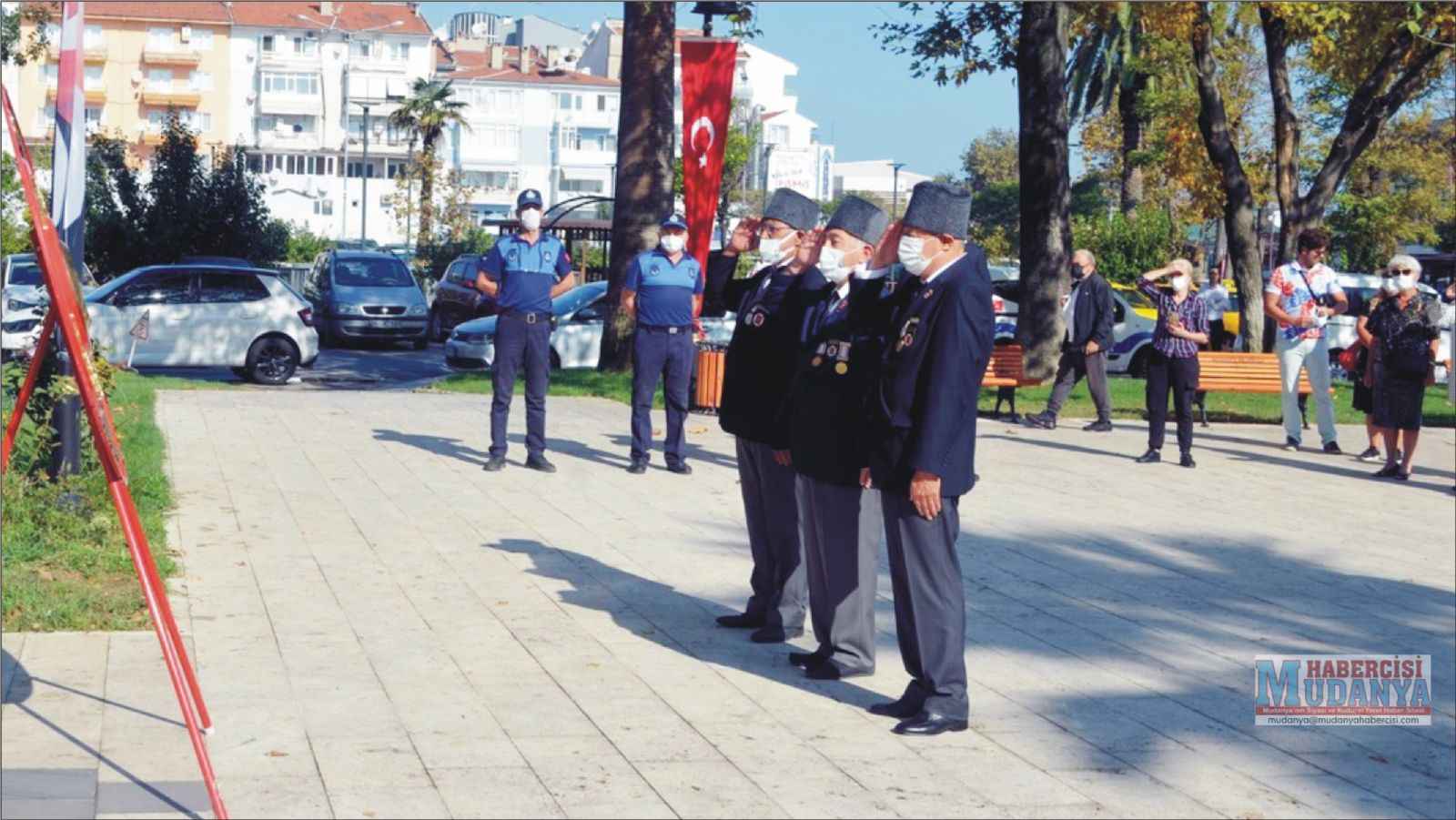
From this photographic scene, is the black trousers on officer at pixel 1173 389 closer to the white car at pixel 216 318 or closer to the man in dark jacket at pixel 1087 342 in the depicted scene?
the man in dark jacket at pixel 1087 342

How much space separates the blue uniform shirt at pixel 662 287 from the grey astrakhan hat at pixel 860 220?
18.6 feet

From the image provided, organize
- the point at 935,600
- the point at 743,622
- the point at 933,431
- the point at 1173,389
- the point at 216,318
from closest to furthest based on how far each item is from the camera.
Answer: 1. the point at 933,431
2. the point at 935,600
3. the point at 743,622
4. the point at 1173,389
5. the point at 216,318

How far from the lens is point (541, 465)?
13.7m

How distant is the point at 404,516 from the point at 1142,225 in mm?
36142

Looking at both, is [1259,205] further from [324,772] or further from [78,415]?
[324,772]

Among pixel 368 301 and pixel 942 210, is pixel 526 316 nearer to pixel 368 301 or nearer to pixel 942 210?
pixel 942 210

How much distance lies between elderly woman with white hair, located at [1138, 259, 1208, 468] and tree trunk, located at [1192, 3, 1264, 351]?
1164 centimetres

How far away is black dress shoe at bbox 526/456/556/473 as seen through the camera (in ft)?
44.9

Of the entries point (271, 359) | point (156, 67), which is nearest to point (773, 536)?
point (271, 359)

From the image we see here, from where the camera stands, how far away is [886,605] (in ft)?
30.1

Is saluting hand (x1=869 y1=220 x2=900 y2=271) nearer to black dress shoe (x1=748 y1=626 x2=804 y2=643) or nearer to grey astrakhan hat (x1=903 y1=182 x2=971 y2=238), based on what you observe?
grey astrakhan hat (x1=903 y1=182 x2=971 y2=238)

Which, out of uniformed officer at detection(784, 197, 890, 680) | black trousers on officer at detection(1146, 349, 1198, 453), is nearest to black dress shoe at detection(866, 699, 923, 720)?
uniformed officer at detection(784, 197, 890, 680)

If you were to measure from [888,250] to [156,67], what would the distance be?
9347 centimetres

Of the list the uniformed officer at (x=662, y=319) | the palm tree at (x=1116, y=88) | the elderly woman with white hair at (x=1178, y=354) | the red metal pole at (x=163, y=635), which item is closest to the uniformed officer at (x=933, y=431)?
the red metal pole at (x=163, y=635)
